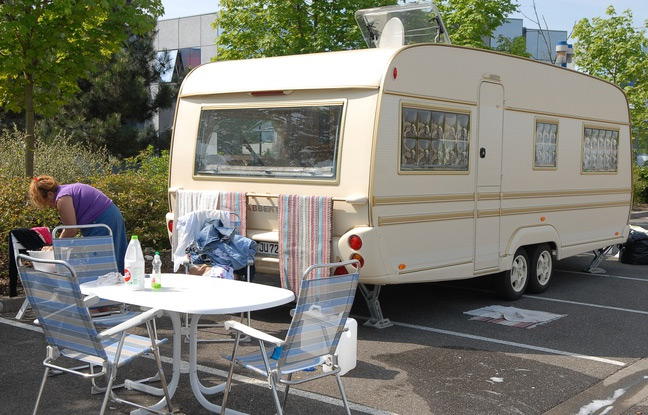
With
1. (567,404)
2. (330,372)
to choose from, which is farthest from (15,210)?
(567,404)

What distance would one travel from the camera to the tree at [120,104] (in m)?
22.4

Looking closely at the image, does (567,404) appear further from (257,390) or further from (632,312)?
(632,312)

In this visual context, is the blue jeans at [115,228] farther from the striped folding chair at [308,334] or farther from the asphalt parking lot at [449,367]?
the striped folding chair at [308,334]

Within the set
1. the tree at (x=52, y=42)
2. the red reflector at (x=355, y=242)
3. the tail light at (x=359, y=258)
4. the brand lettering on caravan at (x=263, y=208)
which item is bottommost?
the tail light at (x=359, y=258)

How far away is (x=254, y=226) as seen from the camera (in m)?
7.77

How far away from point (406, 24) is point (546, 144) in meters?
2.29

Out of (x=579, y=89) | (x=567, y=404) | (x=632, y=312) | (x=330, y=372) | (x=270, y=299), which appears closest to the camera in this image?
(x=330, y=372)

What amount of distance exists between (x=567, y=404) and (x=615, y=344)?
6.62ft

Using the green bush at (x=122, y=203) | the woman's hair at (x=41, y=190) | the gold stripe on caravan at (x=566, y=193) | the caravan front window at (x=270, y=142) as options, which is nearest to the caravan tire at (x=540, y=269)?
the gold stripe on caravan at (x=566, y=193)

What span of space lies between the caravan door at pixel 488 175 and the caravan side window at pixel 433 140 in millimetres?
295

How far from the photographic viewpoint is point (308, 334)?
4.42 meters

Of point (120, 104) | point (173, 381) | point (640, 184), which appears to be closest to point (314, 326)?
point (173, 381)

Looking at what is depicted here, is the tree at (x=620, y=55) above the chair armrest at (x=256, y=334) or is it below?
above

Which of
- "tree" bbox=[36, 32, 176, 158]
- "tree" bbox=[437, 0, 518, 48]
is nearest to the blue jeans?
"tree" bbox=[437, 0, 518, 48]
